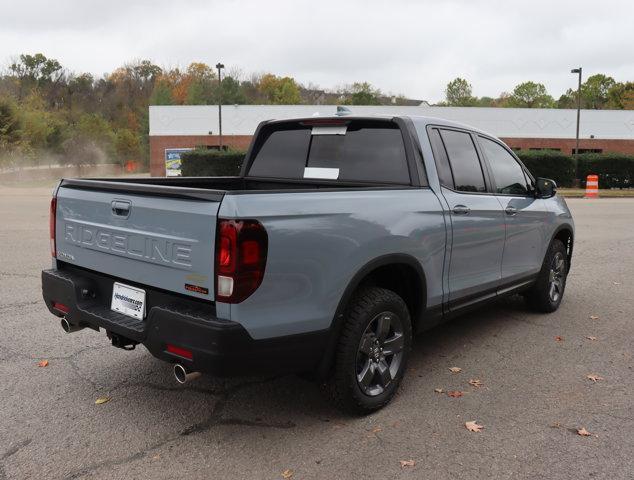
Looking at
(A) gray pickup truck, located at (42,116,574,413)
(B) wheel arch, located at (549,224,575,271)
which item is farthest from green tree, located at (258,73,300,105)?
(A) gray pickup truck, located at (42,116,574,413)

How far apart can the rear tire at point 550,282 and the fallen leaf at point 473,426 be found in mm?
2659

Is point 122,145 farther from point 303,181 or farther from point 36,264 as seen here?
point 303,181

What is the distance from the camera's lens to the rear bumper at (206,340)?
2.80m

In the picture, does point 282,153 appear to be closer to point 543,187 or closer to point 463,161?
point 463,161

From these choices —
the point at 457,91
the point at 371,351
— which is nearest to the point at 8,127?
the point at 371,351

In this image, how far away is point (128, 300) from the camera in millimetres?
3367

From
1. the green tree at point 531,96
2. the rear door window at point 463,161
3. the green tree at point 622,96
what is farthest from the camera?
the green tree at point 531,96

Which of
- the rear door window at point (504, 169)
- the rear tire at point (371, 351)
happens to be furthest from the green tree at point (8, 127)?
the rear tire at point (371, 351)

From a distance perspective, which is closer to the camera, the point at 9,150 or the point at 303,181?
the point at 303,181

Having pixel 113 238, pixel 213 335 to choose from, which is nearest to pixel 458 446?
pixel 213 335

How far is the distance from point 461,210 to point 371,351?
1350 millimetres

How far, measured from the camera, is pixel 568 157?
31.5 meters

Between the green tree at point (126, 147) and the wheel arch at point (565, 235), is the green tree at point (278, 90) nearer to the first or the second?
the green tree at point (126, 147)

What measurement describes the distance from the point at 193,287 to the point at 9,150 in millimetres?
47762
